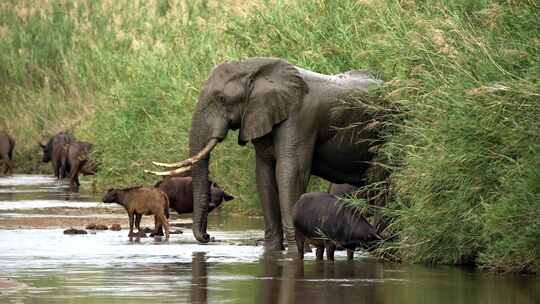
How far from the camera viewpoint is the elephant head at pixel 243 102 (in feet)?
65.5

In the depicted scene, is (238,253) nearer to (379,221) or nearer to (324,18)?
(379,221)

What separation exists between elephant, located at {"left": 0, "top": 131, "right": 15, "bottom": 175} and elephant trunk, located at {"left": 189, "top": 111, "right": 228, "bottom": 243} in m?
24.2

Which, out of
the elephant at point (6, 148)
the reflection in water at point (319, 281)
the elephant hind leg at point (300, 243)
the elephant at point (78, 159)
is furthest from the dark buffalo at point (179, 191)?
the elephant at point (6, 148)

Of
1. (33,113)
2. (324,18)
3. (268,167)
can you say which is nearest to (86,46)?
(33,113)

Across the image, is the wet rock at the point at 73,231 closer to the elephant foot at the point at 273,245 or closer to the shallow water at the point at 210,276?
the shallow water at the point at 210,276

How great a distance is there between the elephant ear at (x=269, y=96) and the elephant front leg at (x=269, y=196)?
1.51 feet

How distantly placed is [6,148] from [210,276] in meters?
29.9

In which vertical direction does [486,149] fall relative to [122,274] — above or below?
above

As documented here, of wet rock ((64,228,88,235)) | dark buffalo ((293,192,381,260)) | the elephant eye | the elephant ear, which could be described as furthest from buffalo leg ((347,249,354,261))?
wet rock ((64,228,88,235))

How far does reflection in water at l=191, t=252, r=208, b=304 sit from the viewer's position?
45.3 ft

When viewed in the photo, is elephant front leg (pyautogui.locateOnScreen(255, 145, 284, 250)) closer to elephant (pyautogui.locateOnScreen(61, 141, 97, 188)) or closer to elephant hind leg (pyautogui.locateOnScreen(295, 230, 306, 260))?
elephant hind leg (pyautogui.locateOnScreen(295, 230, 306, 260))

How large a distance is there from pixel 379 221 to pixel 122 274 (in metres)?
3.81

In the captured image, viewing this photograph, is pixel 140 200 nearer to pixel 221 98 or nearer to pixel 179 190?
pixel 221 98

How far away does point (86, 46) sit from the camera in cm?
5206
